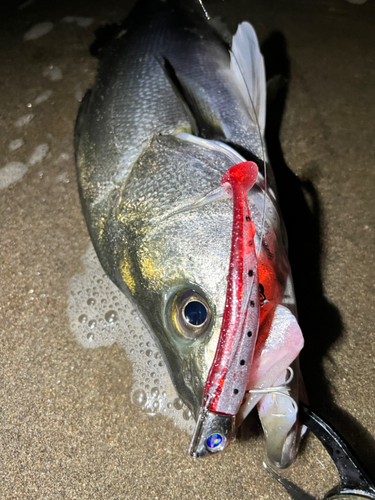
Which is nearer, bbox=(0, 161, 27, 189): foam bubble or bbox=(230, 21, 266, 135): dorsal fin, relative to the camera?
bbox=(230, 21, 266, 135): dorsal fin

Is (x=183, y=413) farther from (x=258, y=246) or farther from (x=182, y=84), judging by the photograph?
(x=182, y=84)

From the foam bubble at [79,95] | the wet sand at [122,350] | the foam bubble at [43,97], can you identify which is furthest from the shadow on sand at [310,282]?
the foam bubble at [43,97]

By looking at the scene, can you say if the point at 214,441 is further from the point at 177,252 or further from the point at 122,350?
the point at 122,350

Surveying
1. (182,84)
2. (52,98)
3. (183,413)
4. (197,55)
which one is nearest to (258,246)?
(183,413)

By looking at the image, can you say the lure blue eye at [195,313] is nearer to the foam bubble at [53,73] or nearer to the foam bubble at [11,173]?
the foam bubble at [11,173]

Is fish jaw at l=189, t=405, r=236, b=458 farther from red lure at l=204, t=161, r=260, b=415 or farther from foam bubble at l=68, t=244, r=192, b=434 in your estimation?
foam bubble at l=68, t=244, r=192, b=434

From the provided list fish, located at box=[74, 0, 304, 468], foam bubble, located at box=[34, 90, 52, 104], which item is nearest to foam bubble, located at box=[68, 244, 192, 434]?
fish, located at box=[74, 0, 304, 468]
